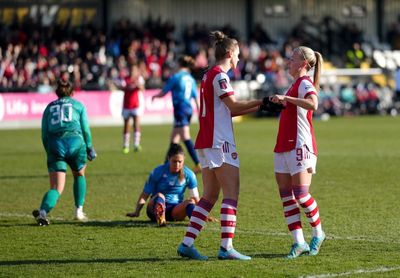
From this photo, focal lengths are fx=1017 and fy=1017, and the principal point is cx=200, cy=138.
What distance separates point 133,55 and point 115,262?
3133 centimetres

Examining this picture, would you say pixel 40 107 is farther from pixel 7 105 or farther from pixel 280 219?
pixel 280 219

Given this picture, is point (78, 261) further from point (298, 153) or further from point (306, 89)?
point (306, 89)

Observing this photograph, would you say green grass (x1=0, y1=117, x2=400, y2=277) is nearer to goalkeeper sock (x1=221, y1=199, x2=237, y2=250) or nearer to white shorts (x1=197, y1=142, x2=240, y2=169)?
goalkeeper sock (x1=221, y1=199, x2=237, y2=250)

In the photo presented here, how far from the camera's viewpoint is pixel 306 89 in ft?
32.4

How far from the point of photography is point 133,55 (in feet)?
134

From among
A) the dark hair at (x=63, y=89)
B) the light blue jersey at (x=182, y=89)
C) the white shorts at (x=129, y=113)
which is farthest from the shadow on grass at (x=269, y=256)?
the white shorts at (x=129, y=113)

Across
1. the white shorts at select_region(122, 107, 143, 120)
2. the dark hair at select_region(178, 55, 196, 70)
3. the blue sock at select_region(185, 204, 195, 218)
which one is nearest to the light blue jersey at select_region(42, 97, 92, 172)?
the blue sock at select_region(185, 204, 195, 218)

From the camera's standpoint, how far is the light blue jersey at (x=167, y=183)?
495 inches

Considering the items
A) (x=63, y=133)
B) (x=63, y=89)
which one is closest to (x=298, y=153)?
(x=63, y=133)

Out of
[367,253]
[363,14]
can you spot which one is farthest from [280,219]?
[363,14]

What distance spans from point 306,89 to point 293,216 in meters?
1.26

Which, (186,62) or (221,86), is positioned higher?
(221,86)

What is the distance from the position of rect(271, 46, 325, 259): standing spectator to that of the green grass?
1.00 feet

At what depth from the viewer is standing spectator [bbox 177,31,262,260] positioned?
9.76m
